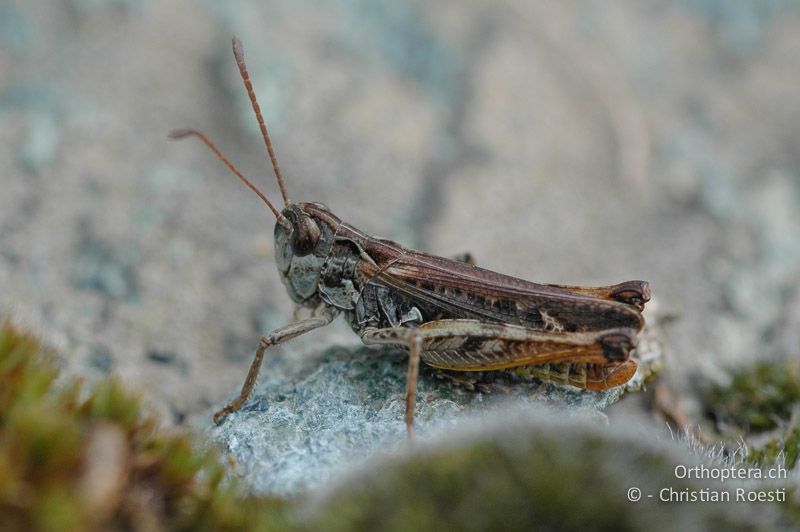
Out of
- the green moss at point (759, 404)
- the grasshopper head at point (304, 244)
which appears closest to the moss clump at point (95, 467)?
the grasshopper head at point (304, 244)

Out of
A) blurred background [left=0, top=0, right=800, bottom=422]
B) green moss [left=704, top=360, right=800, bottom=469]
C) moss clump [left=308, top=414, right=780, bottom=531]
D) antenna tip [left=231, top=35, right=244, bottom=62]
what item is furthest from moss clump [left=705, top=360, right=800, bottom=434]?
antenna tip [left=231, top=35, right=244, bottom=62]

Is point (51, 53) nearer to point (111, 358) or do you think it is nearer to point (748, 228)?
point (111, 358)

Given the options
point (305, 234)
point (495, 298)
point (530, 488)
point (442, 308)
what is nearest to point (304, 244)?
point (305, 234)

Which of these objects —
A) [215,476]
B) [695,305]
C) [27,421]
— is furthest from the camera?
[695,305]

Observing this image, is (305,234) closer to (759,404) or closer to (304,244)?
(304,244)

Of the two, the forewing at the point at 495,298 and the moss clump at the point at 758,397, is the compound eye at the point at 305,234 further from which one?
the moss clump at the point at 758,397

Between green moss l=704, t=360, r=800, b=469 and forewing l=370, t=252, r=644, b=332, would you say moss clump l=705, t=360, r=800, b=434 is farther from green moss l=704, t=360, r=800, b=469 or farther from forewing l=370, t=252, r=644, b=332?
forewing l=370, t=252, r=644, b=332

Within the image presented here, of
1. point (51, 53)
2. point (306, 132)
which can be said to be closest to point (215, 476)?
point (306, 132)
